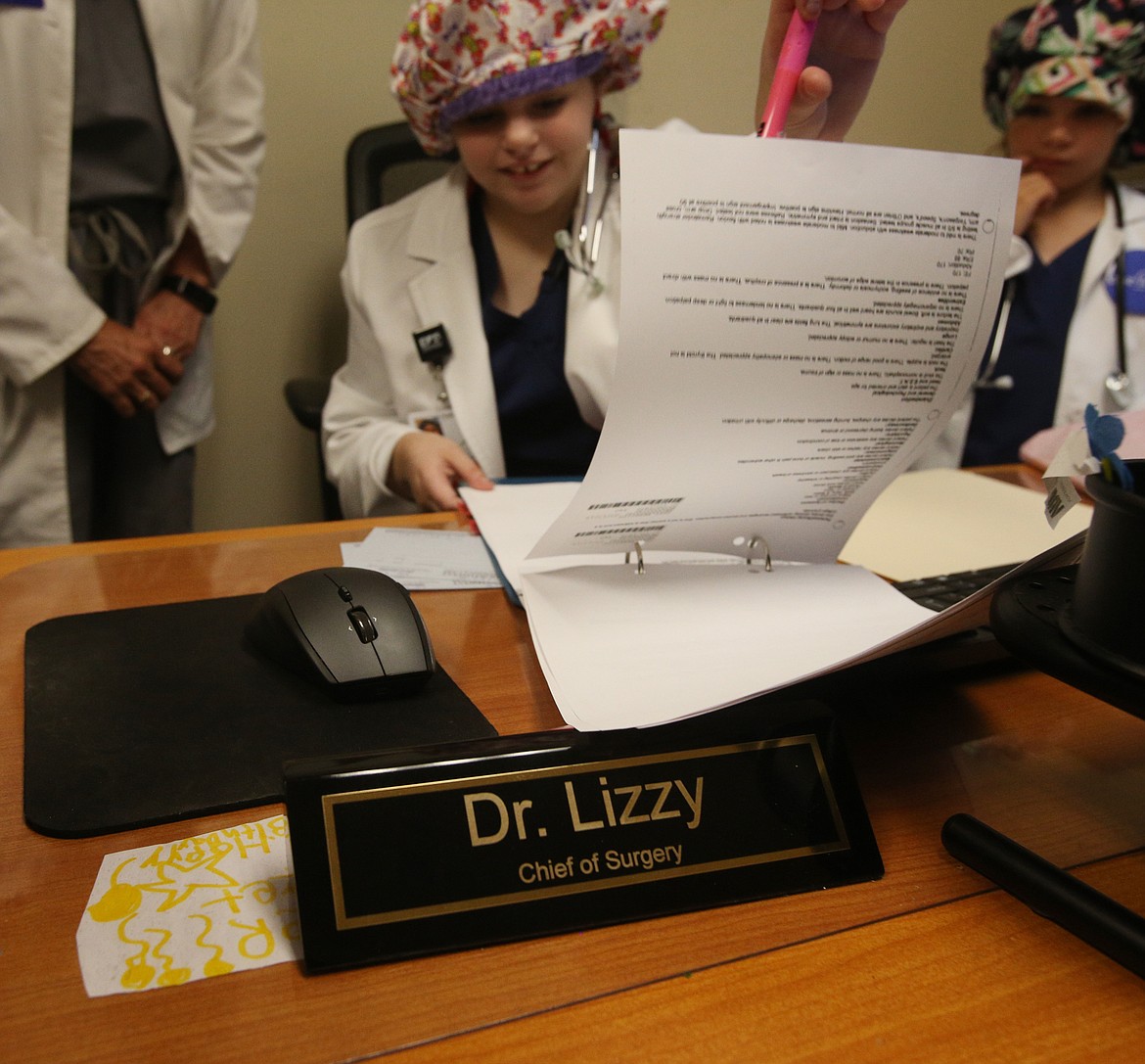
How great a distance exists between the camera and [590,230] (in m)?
1.22

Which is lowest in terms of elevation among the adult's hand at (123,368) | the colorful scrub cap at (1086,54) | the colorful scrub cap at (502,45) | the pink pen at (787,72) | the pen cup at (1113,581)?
the adult's hand at (123,368)

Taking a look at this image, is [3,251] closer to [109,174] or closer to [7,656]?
[109,174]

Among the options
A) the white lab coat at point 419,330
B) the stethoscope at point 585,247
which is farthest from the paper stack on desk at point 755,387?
the stethoscope at point 585,247

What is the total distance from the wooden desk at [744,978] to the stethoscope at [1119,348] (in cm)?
114

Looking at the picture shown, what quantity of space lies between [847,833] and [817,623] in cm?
16

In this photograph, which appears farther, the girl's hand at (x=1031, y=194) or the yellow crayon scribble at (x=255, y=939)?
the girl's hand at (x=1031, y=194)

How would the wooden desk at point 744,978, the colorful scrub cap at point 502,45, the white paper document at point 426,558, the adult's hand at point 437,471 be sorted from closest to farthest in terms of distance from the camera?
1. the wooden desk at point 744,978
2. the white paper document at point 426,558
3. the adult's hand at point 437,471
4. the colorful scrub cap at point 502,45

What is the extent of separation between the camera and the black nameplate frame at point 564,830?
0.30m

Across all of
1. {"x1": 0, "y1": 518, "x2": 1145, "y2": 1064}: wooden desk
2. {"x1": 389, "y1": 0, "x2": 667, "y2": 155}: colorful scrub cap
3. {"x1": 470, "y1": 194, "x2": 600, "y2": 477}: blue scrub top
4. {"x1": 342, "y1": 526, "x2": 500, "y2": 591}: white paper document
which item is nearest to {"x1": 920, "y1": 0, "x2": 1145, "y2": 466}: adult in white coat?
{"x1": 470, "y1": 194, "x2": 600, "y2": 477}: blue scrub top

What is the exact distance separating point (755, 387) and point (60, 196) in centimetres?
119

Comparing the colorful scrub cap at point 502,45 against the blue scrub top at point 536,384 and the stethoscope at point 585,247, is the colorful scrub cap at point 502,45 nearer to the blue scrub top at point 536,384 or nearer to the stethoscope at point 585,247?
the stethoscope at point 585,247

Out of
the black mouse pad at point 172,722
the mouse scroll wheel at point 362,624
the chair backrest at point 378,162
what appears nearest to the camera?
the black mouse pad at point 172,722

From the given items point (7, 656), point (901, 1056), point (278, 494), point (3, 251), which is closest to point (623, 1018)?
point (901, 1056)

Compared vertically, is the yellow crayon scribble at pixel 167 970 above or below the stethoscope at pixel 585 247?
below
